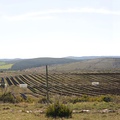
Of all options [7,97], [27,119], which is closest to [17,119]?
[27,119]

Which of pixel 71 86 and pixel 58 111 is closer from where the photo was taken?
pixel 58 111

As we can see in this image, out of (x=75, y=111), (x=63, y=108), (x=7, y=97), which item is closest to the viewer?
(x=63, y=108)

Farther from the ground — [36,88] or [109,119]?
[109,119]

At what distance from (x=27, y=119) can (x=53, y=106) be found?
6.52 ft

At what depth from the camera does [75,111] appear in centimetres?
1744

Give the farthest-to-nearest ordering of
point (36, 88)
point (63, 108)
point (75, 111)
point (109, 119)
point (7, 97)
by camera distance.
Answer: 1. point (36, 88)
2. point (7, 97)
3. point (75, 111)
4. point (63, 108)
5. point (109, 119)

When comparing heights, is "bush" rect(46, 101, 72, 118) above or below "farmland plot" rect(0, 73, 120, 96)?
above

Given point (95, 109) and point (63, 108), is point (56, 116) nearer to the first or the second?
point (63, 108)

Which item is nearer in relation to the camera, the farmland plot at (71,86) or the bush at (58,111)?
the bush at (58,111)

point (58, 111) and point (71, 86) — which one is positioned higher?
point (58, 111)

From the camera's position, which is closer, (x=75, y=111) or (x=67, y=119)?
(x=67, y=119)

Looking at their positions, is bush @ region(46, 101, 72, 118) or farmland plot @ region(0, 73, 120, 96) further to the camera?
farmland plot @ region(0, 73, 120, 96)

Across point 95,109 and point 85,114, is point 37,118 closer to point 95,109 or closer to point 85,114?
point 85,114

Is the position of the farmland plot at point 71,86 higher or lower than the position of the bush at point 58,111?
lower
